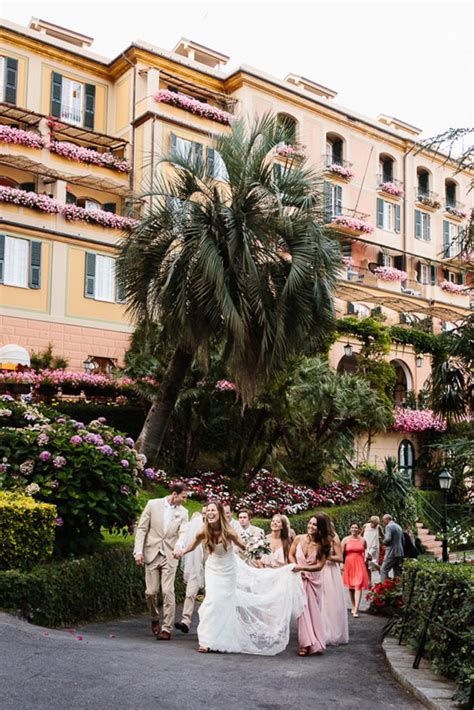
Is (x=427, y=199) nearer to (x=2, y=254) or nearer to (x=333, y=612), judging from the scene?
(x=2, y=254)

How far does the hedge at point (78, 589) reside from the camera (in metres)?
9.38

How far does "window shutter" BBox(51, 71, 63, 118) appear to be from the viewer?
32.7 metres

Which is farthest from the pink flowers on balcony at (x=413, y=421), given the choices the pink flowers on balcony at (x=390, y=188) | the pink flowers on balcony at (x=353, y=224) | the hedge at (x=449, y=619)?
the hedge at (x=449, y=619)

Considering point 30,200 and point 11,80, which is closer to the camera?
point 30,200

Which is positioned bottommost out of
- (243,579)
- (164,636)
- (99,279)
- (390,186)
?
(164,636)

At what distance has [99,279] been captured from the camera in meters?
30.3

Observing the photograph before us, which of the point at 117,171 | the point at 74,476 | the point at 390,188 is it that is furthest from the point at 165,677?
the point at 390,188

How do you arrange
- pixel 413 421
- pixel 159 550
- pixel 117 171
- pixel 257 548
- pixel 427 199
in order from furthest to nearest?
pixel 427 199
pixel 413 421
pixel 117 171
pixel 257 548
pixel 159 550

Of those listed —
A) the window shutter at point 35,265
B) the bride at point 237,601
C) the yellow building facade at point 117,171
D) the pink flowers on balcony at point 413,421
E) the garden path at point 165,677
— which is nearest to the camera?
the garden path at point 165,677

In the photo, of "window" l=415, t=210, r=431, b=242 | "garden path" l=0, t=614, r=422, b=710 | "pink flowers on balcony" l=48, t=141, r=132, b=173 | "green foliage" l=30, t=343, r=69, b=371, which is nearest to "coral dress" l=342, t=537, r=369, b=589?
"garden path" l=0, t=614, r=422, b=710

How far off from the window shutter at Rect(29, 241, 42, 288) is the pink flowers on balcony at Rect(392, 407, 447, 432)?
15.4 meters

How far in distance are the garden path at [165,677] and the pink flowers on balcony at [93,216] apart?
71.0 feet

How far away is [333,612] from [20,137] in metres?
23.2

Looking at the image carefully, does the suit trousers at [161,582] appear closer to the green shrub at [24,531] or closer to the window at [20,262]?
the green shrub at [24,531]
